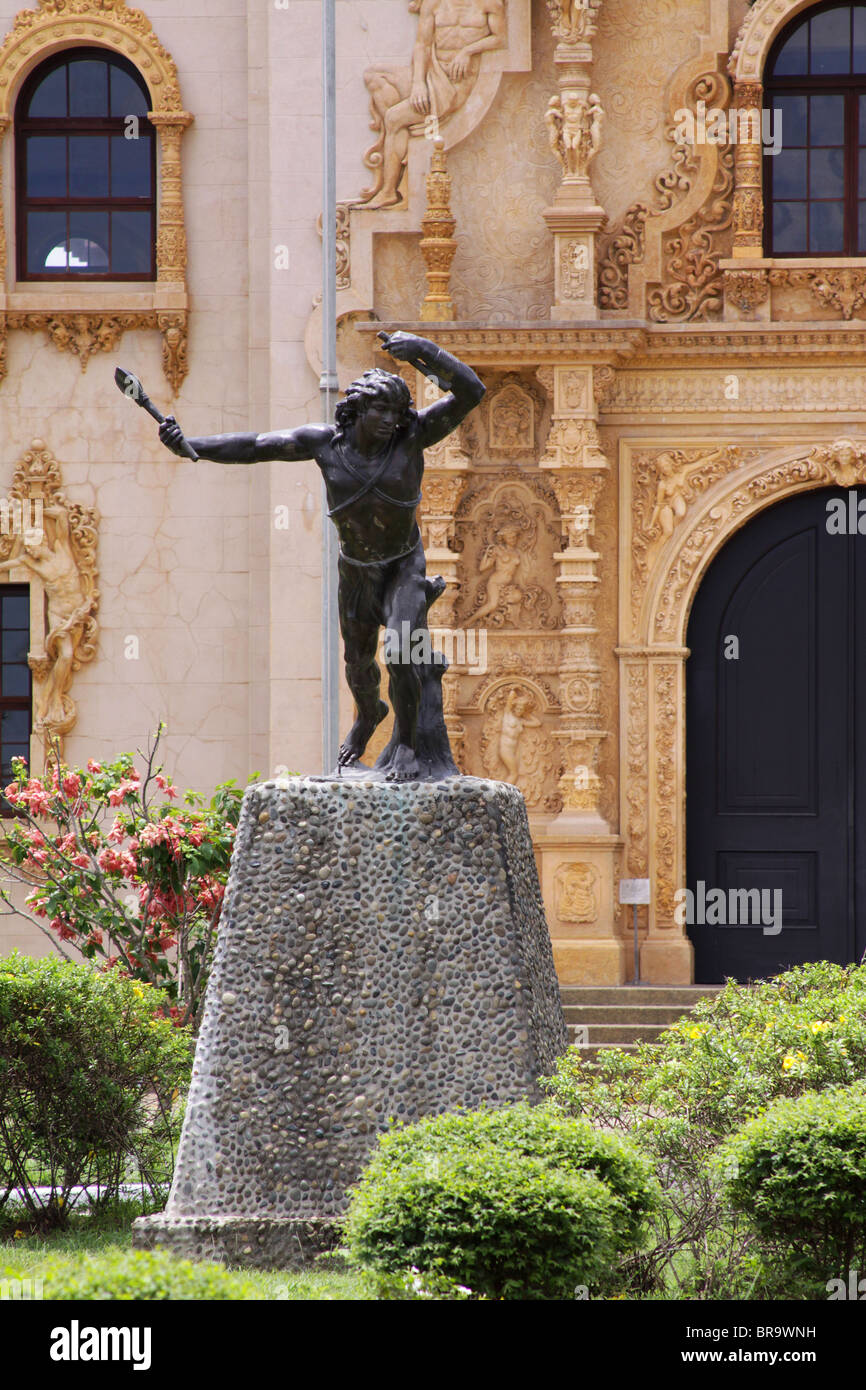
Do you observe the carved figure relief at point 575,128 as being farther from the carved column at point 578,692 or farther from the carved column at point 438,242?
the carved column at point 578,692

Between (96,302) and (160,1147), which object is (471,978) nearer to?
(160,1147)

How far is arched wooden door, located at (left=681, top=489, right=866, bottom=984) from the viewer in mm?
15477

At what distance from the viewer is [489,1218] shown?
6.05 m

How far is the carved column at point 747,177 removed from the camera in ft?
50.5

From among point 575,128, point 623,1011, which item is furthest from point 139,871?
point 575,128

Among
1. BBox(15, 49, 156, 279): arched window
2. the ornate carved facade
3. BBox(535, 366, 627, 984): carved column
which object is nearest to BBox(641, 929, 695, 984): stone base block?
the ornate carved facade

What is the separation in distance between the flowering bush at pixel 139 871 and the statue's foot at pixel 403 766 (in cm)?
303

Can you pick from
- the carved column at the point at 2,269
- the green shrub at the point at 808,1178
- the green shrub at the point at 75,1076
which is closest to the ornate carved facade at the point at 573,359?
the carved column at the point at 2,269

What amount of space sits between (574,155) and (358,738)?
25.5 ft

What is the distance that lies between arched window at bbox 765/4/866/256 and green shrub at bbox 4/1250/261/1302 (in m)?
12.3

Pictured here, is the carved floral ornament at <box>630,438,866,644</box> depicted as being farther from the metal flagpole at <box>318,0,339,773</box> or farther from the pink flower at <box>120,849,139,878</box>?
the pink flower at <box>120,849,139,878</box>

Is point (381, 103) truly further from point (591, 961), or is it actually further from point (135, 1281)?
point (135, 1281)

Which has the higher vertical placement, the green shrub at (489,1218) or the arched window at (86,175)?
the arched window at (86,175)
